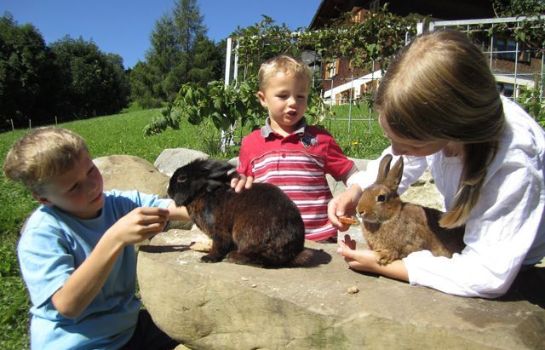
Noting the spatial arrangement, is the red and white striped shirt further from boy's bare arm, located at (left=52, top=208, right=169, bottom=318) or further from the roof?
the roof

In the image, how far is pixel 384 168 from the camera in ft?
8.01

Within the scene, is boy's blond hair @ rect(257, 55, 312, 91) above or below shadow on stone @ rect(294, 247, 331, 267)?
above

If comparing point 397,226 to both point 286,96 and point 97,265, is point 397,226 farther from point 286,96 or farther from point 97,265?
point 286,96

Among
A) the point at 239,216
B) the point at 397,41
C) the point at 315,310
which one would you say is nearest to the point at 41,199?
the point at 239,216

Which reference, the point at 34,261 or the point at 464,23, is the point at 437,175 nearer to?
the point at 34,261

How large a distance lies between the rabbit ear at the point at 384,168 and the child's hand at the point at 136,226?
114 cm

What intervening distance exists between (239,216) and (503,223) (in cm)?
125

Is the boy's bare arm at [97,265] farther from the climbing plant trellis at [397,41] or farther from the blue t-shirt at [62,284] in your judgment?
the climbing plant trellis at [397,41]

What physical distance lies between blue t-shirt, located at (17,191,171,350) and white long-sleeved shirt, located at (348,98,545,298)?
5.37ft

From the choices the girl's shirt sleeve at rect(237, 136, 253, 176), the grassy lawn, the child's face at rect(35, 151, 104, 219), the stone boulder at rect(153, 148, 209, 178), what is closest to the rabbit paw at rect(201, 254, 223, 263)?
the child's face at rect(35, 151, 104, 219)

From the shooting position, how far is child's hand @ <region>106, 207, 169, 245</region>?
2.26m

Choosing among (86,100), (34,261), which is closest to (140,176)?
(34,261)

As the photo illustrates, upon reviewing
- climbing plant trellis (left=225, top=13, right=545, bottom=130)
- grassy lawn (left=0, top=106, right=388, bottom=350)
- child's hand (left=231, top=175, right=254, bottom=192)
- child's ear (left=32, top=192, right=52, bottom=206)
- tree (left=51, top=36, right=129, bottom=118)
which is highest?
tree (left=51, top=36, right=129, bottom=118)

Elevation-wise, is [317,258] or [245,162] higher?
[245,162]
